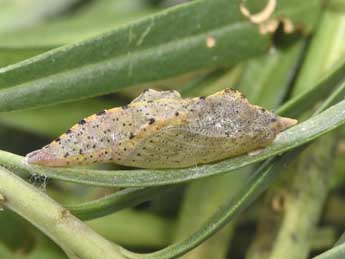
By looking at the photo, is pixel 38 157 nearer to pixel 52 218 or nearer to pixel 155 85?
pixel 52 218

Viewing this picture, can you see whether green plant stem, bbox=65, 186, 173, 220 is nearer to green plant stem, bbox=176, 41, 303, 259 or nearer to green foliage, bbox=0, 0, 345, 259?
green foliage, bbox=0, 0, 345, 259

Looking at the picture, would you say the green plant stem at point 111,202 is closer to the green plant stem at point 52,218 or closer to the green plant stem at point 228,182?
the green plant stem at point 52,218

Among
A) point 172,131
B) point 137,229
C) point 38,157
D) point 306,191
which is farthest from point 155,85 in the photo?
point 38,157

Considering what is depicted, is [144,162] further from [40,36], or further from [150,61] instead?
[40,36]

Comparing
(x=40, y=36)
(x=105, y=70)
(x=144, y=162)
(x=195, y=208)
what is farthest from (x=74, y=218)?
(x=40, y=36)

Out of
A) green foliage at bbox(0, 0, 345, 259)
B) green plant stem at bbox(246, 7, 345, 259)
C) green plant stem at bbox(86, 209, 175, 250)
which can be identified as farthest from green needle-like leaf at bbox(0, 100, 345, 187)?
green plant stem at bbox(86, 209, 175, 250)

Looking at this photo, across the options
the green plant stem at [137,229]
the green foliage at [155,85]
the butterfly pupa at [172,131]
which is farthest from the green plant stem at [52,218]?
the green plant stem at [137,229]

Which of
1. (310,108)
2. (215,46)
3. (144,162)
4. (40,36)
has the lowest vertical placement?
(144,162)
